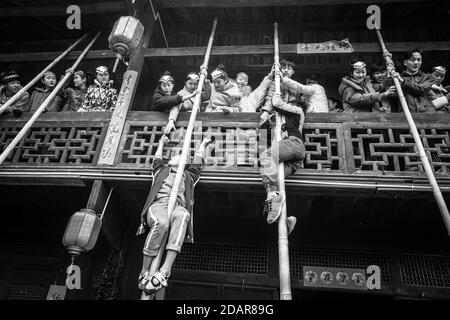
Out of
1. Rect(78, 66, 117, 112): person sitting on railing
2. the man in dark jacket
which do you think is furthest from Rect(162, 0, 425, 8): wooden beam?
Rect(78, 66, 117, 112): person sitting on railing

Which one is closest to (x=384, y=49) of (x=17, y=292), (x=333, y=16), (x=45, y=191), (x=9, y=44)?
(x=333, y=16)

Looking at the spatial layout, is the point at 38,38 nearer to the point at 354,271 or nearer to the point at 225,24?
the point at 225,24

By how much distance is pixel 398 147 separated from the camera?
488 centimetres

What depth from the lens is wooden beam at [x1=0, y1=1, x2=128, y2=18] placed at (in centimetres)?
694

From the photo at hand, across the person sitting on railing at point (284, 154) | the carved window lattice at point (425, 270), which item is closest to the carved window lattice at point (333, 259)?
the carved window lattice at point (425, 270)

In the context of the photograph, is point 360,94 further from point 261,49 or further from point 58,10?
point 58,10

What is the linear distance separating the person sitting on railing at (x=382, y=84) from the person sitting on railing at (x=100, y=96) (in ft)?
15.3

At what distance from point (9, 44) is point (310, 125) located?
7.68m

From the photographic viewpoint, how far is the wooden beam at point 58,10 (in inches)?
273

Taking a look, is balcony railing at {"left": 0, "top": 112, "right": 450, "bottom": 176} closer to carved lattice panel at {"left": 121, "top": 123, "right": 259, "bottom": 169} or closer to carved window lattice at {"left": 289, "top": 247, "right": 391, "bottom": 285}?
carved lattice panel at {"left": 121, "top": 123, "right": 259, "bottom": 169}

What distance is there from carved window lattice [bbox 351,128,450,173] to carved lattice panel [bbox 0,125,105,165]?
3896 mm

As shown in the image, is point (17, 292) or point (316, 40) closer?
point (17, 292)

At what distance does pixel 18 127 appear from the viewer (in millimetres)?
5859

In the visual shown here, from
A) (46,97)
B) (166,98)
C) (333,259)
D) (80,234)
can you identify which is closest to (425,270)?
(333,259)
